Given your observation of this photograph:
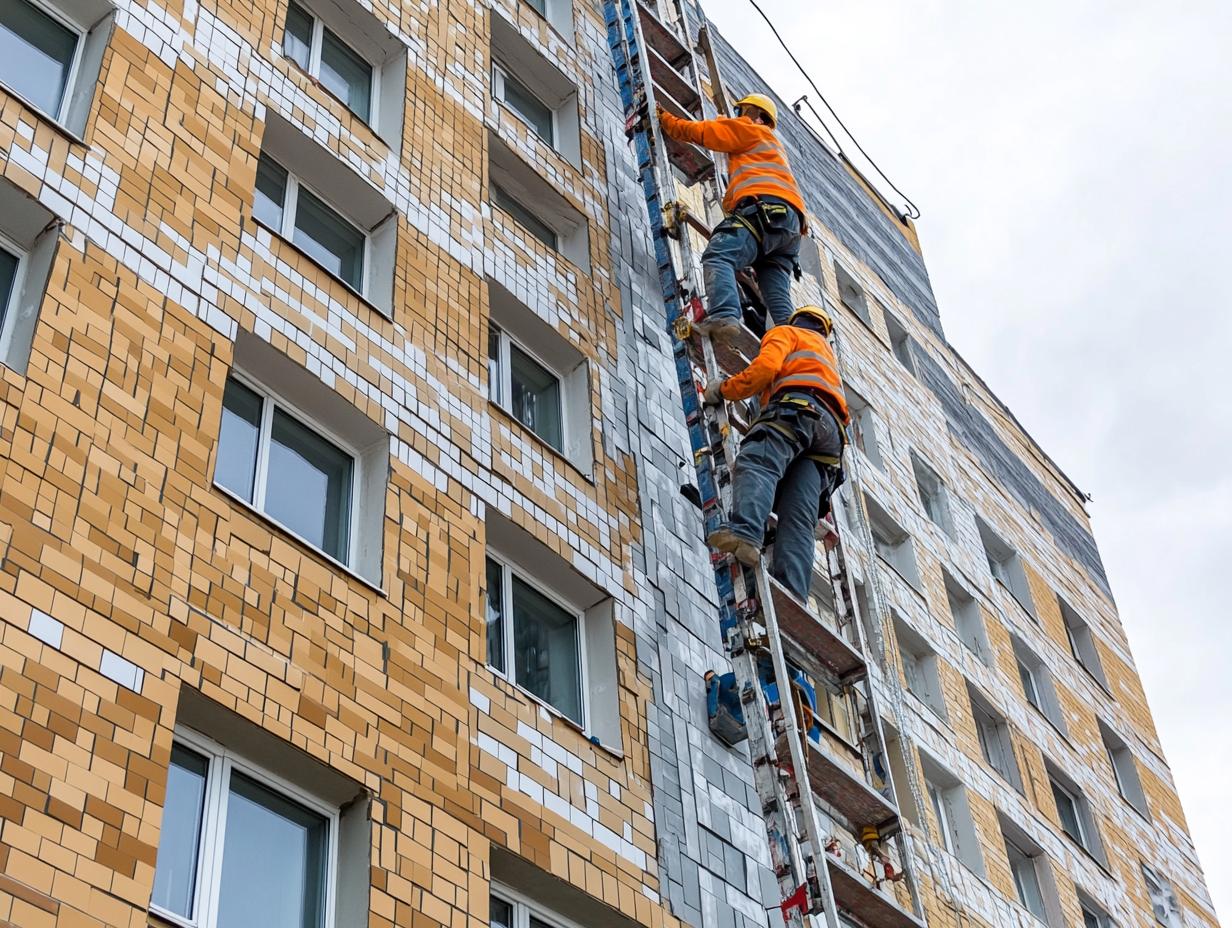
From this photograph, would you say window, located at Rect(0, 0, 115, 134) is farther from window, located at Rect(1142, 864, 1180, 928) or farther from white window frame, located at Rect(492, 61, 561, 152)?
window, located at Rect(1142, 864, 1180, 928)

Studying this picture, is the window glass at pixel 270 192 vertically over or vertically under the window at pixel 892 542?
under

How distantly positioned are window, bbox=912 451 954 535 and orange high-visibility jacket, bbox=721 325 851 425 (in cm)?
1135

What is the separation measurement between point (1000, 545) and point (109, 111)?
61.8ft

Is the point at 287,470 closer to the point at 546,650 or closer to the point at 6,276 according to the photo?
the point at 6,276

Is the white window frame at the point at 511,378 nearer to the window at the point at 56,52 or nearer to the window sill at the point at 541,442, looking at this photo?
the window sill at the point at 541,442

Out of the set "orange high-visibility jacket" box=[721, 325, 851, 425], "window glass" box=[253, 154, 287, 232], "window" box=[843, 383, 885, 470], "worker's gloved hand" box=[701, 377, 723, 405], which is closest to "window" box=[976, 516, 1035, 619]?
"window" box=[843, 383, 885, 470]

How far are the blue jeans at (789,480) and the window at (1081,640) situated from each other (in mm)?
15994

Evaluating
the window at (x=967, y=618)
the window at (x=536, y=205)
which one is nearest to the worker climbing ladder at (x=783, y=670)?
the window at (x=536, y=205)

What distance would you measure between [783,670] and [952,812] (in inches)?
356

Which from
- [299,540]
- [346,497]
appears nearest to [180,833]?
[299,540]

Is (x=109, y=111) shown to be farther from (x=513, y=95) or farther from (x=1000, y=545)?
(x=1000, y=545)

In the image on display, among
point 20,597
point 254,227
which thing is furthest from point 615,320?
point 20,597

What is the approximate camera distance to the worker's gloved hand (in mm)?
13367

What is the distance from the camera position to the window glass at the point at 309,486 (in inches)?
432
